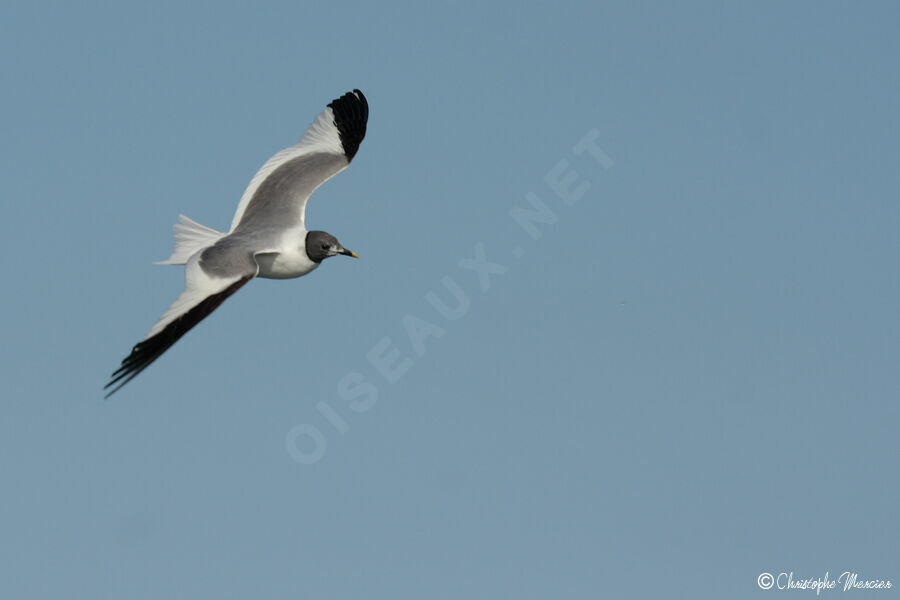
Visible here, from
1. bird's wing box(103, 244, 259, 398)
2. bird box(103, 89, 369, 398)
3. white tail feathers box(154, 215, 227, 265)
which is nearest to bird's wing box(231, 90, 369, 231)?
bird box(103, 89, 369, 398)

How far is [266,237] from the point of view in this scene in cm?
1647

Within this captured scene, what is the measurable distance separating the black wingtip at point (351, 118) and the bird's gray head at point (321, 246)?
2944 millimetres

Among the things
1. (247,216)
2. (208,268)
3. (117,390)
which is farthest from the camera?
(247,216)

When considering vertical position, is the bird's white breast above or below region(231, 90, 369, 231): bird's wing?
below

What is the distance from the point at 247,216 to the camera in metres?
17.9

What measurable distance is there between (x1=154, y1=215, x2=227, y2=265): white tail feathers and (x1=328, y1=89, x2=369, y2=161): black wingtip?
9.91 ft

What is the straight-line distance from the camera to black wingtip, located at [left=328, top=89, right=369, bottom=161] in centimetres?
1956

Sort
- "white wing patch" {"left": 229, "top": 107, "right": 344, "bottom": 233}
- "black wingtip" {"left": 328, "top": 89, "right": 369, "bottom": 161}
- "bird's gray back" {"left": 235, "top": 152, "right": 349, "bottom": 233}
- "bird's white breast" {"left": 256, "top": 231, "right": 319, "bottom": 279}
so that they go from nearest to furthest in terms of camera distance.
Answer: "bird's white breast" {"left": 256, "top": 231, "right": 319, "bottom": 279}
"bird's gray back" {"left": 235, "top": 152, "right": 349, "bottom": 233}
"white wing patch" {"left": 229, "top": 107, "right": 344, "bottom": 233}
"black wingtip" {"left": 328, "top": 89, "right": 369, "bottom": 161}

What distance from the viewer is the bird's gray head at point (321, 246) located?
16.5m

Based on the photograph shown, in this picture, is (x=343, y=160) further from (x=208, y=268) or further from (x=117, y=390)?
(x=117, y=390)

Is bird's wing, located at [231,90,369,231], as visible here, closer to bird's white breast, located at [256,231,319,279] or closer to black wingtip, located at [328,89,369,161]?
black wingtip, located at [328,89,369,161]

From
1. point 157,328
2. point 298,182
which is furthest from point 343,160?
point 157,328

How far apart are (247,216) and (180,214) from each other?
3.13 feet

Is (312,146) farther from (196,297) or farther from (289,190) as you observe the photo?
(196,297)
